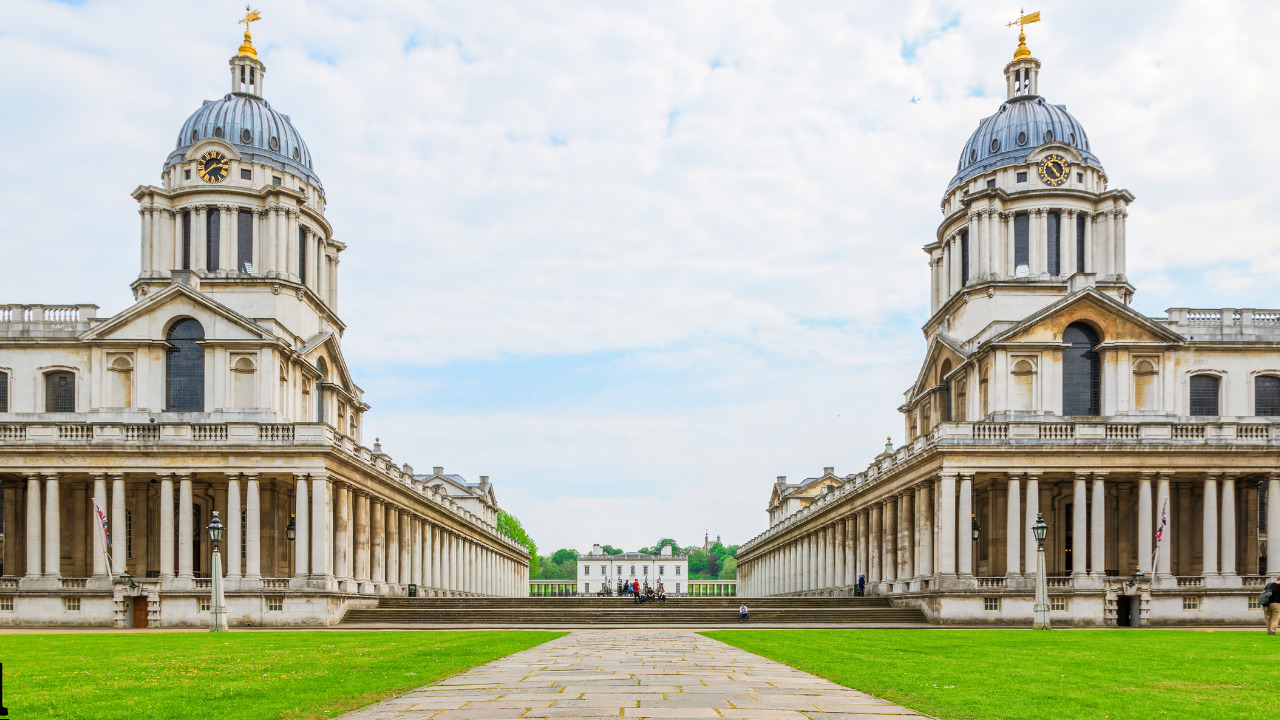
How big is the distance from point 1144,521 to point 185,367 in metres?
48.7

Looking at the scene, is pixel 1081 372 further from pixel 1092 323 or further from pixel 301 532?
pixel 301 532

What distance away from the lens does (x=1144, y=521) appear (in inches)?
2151

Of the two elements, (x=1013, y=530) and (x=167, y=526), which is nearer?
(x=1013, y=530)

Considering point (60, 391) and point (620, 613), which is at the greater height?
point (60, 391)

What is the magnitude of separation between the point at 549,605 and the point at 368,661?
32384mm

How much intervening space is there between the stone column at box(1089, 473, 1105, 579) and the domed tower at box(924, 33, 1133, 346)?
12100 mm

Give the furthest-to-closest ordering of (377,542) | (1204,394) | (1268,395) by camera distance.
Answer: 1. (377,542)
2. (1268,395)
3. (1204,394)

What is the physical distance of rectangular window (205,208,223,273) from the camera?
223 ft

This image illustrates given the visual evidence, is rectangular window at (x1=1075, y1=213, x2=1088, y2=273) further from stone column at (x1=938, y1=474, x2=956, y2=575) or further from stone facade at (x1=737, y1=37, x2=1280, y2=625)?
stone column at (x1=938, y1=474, x2=956, y2=575)

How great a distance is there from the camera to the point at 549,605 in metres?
56.1

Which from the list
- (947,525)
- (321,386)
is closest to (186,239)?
(321,386)

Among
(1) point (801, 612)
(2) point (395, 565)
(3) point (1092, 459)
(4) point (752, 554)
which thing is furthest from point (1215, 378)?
(4) point (752, 554)

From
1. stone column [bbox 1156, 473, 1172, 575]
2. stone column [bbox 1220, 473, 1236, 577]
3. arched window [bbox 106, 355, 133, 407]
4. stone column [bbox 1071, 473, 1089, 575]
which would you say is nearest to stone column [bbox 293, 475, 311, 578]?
arched window [bbox 106, 355, 133, 407]

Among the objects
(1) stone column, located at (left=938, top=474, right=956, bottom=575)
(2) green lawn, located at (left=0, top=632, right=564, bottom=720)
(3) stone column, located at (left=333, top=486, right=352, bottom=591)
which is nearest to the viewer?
(2) green lawn, located at (left=0, top=632, right=564, bottom=720)
